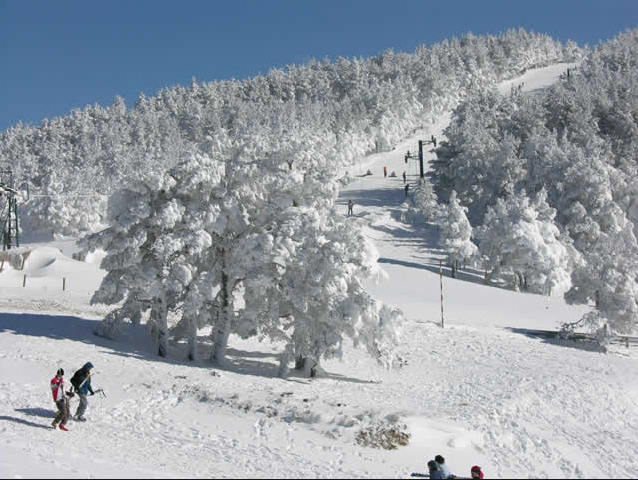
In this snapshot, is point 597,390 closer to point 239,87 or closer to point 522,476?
point 522,476

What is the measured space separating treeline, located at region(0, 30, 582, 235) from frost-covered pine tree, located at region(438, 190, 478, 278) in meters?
44.9

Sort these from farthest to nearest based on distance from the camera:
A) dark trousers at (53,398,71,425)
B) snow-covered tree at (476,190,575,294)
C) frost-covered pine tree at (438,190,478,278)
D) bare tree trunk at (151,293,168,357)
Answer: frost-covered pine tree at (438,190,478,278)
snow-covered tree at (476,190,575,294)
bare tree trunk at (151,293,168,357)
dark trousers at (53,398,71,425)

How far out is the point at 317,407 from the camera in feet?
61.9

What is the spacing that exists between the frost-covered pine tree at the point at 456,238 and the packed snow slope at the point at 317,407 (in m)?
14.9

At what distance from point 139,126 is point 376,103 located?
53.6m

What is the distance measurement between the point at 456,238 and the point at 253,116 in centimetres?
9320

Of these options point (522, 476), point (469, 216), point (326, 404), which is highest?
point (469, 216)

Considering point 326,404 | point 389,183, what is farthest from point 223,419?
point 389,183

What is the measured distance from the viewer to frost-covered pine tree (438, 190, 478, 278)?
168 ft

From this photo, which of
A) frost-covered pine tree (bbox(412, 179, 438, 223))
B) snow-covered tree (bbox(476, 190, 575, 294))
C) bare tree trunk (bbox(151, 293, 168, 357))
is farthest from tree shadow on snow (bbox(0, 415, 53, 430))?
frost-covered pine tree (bbox(412, 179, 438, 223))

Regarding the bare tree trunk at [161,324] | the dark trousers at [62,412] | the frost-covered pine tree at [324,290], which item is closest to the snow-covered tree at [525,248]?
the frost-covered pine tree at [324,290]

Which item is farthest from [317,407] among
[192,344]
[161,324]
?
[161,324]

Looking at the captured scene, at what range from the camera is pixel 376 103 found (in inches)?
5108

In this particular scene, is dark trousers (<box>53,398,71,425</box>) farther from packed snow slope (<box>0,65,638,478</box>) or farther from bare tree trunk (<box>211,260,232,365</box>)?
bare tree trunk (<box>211,260,232,365</box>)
